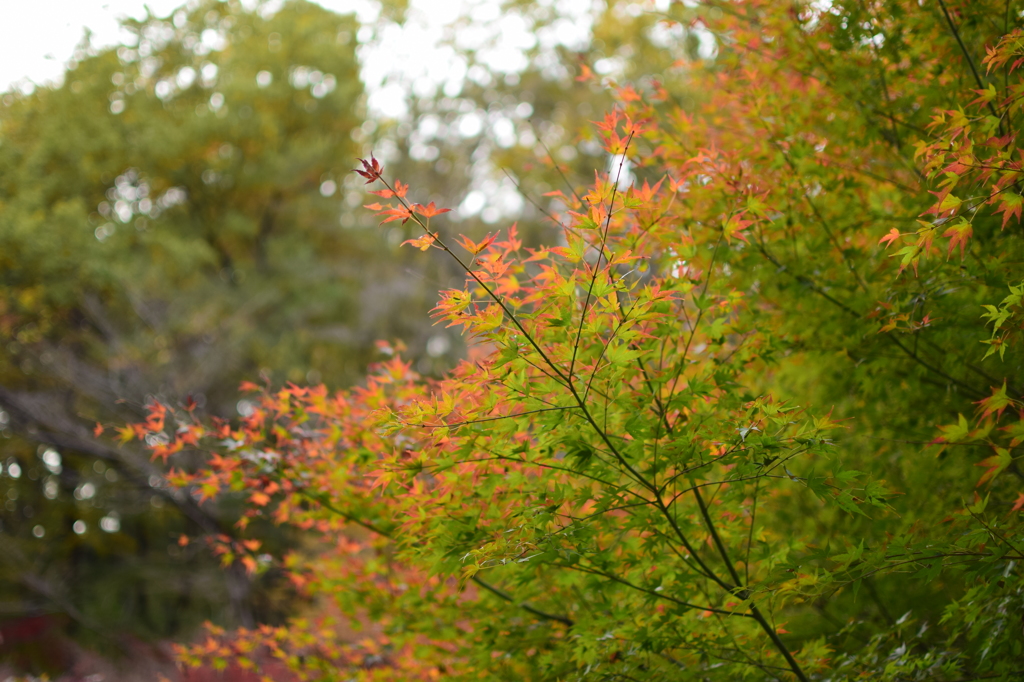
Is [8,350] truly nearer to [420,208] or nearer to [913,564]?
[420,208]

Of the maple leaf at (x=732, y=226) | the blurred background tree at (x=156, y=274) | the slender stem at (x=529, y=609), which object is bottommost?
the slender stem at (x=529, y=609)

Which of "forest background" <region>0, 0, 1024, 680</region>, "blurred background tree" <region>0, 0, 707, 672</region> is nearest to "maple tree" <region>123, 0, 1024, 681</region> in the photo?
"forest background" <region>0, 0, 1024, 680</region>

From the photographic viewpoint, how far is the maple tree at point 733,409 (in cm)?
196

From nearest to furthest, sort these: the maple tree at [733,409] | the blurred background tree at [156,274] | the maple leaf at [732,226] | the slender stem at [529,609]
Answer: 1. the maple tree at [733,409]
2. the maple leaf at [732,226]
3. the slender stem at [529,609]
4. the blurred background tree at [156,274]

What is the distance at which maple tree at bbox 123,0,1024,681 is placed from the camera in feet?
6.43

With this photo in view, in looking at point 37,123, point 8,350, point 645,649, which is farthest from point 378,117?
point 645,649

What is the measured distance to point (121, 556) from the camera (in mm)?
13391

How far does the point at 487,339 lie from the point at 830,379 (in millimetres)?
2173

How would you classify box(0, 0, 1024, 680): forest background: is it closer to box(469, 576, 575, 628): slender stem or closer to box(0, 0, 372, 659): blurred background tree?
box(469, 576, 575, 628): slender stem

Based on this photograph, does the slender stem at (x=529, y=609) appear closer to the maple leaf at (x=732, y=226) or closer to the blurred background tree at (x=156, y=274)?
the maple leaf at (x=732, y=226)

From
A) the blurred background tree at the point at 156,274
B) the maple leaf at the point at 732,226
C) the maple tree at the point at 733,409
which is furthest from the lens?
the blurred background tree at the point at 156,274

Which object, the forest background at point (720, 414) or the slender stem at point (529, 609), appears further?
the slender stem at point (529, 609)

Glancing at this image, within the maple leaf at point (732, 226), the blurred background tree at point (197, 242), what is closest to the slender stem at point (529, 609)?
the maple leaf at point (732, 226)

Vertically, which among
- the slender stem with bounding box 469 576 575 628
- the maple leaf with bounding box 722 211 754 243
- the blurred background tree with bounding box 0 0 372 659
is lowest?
the slender stem with bounding box 469 576 575 628
